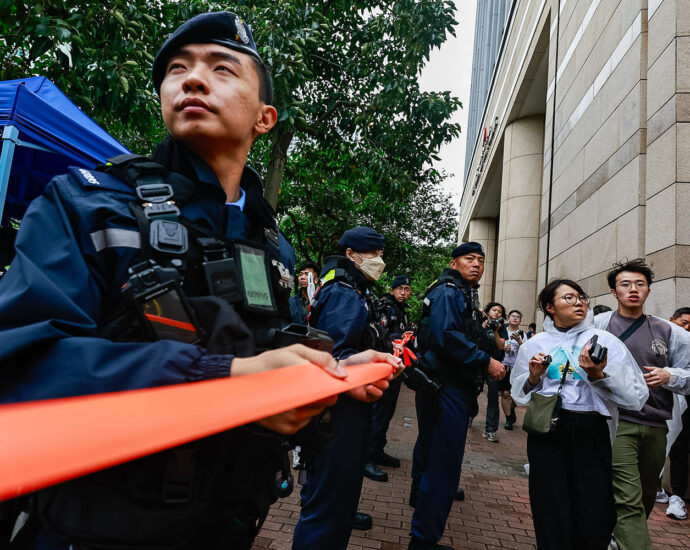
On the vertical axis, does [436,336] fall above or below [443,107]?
below

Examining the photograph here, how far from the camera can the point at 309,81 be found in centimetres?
951

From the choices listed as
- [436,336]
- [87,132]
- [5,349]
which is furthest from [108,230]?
[87,132]

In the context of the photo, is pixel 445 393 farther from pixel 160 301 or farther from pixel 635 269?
pixel 160 301

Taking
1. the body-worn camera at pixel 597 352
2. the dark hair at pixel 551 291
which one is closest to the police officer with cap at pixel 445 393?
the dark hair at pixel 551 291

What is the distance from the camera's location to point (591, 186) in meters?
8.30

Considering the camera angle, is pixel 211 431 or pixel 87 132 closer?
pixel 211 431

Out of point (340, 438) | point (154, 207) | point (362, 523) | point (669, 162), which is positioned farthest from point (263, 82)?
point (669, 162)

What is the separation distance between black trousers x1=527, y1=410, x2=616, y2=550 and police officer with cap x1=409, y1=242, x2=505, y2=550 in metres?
0.66

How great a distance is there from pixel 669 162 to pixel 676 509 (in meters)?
3.89

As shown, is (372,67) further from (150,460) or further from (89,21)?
(150,460)

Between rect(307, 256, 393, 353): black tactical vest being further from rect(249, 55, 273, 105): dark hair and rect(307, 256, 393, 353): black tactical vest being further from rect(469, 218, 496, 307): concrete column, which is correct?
rect(469, 218, 496, 307): concrete column

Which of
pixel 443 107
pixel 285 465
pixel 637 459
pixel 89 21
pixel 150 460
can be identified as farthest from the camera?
pixel 443 107

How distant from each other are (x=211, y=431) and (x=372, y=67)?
9.88 m

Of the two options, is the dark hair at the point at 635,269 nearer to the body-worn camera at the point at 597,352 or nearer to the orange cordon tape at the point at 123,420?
the body-worn camera at the point at 597,352
